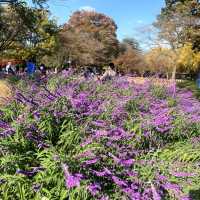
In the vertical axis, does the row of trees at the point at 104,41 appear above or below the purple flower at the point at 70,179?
above

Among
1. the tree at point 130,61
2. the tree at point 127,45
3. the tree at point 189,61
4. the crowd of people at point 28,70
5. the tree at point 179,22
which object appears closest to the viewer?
the crowd of people at point 28,70

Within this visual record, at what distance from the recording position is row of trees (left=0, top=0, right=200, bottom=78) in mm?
26672

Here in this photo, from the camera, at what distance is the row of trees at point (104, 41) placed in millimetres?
26672

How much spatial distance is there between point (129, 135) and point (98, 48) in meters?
78.6

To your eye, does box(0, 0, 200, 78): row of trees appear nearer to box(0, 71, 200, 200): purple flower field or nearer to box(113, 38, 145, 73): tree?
box(113, 38, 145, 73): tree

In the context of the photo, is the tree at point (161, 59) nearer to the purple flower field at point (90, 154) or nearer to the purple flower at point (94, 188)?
the purple flower field at point (90, 154)

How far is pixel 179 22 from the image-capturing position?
56.0 m

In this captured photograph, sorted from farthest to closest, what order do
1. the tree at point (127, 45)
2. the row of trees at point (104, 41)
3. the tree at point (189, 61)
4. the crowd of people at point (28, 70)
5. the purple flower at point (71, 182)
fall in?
the tree at point (127, 45), the tree at point (189, 61), the row of trees at point (104, 41), the crowd of people at point (28, 70), the purple flower at point (71, 182)

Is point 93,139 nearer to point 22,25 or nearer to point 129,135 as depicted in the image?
point 129,135

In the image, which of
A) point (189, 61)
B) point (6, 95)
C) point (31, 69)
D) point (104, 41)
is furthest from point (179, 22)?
point (6, 95)

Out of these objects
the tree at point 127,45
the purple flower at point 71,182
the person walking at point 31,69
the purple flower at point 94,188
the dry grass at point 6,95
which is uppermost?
the tree at point 127,45

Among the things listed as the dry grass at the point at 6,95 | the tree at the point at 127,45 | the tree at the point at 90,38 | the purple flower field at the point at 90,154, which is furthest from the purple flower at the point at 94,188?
the tree at the point at 127,45

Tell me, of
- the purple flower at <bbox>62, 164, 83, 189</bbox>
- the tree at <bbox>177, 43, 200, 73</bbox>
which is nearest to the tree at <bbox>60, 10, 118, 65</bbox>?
the tree at <bbox>177, 43, 200, 73</bbox>

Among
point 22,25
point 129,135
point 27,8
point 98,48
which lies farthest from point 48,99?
point 98,48
